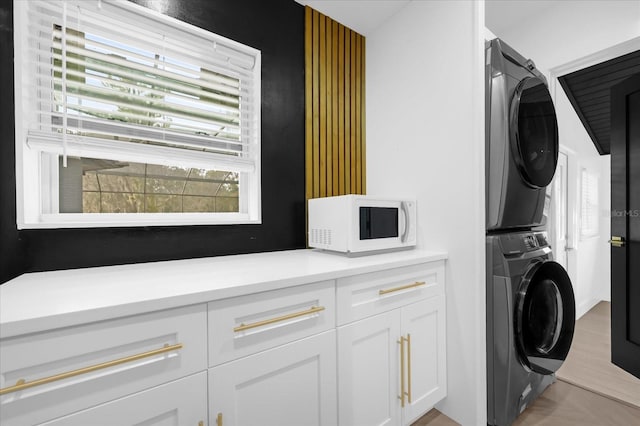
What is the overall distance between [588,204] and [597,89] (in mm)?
1289

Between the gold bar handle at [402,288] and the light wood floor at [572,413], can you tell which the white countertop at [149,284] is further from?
the light wood floor at [572,413]

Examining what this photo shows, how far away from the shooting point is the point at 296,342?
105 cm

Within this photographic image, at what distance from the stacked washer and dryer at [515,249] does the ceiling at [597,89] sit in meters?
1.03

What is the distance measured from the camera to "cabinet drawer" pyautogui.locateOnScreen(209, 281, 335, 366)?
0.89 m

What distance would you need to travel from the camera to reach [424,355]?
1.49 metres

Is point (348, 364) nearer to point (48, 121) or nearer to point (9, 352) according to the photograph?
point (9, 352)

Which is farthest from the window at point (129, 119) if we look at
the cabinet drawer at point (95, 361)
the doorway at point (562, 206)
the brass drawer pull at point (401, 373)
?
the doorway at point (562, 206)

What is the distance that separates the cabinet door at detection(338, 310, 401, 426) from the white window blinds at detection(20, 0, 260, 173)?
3.41ft

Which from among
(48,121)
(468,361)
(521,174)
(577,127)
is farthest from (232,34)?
(577,127)

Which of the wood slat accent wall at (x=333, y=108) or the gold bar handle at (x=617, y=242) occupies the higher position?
the wood slat accent wall at (x=333, y=108)

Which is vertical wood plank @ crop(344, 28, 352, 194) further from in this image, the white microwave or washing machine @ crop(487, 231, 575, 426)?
washing machine @ crop(487, 231, 575, 426)

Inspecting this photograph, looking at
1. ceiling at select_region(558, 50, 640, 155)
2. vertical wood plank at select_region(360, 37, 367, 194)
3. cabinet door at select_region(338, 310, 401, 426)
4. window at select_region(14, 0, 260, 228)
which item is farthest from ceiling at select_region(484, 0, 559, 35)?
cabinet door at select_region(338, 310, 401, 426)

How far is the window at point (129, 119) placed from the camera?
1168 mm

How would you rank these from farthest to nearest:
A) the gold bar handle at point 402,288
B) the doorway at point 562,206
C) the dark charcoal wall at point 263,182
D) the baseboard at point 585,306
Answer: the baseboard at point 585,306 < the doorway at point 562,206 < the gold bar handle at point 402,288 < the dark charcoal wall at point 263,182
